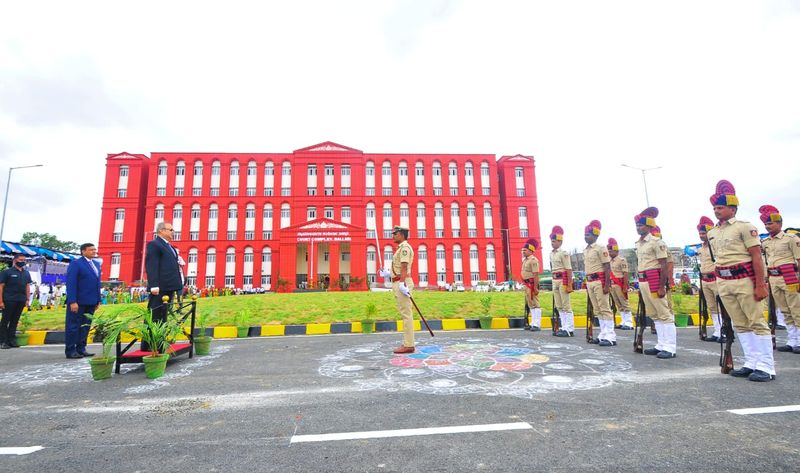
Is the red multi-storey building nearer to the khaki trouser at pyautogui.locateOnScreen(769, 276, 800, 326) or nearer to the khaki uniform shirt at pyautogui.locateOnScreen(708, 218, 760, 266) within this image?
the khaki trouser at pyautogui.locateOnScreen(769, 276, 800, 326)

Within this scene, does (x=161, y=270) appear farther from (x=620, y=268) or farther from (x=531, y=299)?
(x=620, y=268)

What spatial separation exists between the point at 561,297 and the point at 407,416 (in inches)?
253

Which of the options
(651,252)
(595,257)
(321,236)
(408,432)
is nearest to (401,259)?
(408,432)

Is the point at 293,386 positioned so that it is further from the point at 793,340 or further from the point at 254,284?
the point at 254,284

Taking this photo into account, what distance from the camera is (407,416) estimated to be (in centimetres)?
307

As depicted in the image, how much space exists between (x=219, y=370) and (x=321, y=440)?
317 centimetres

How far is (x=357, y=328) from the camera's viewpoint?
9.97 metres

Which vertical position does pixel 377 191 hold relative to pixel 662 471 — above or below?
above

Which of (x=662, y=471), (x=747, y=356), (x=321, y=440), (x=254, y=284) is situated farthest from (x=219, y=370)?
(x=254, y=284)

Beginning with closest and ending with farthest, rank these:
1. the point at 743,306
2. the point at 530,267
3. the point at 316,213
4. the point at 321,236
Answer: the point at 743,306 < the point at 530,267 < the point at 321,236 < the point at 316,213

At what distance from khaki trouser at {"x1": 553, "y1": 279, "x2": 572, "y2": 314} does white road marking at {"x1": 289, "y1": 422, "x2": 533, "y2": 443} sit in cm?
610

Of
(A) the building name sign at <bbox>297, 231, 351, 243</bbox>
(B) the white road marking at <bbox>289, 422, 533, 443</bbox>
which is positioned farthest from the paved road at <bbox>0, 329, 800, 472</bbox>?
(A) the building name sign at <bbox>297, 231, 351, 243</bbox>

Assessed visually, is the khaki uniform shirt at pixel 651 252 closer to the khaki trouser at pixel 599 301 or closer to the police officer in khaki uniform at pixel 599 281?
the police officer in khaki uniform at pixel 599 281

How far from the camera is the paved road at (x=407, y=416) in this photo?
7.54 feet
